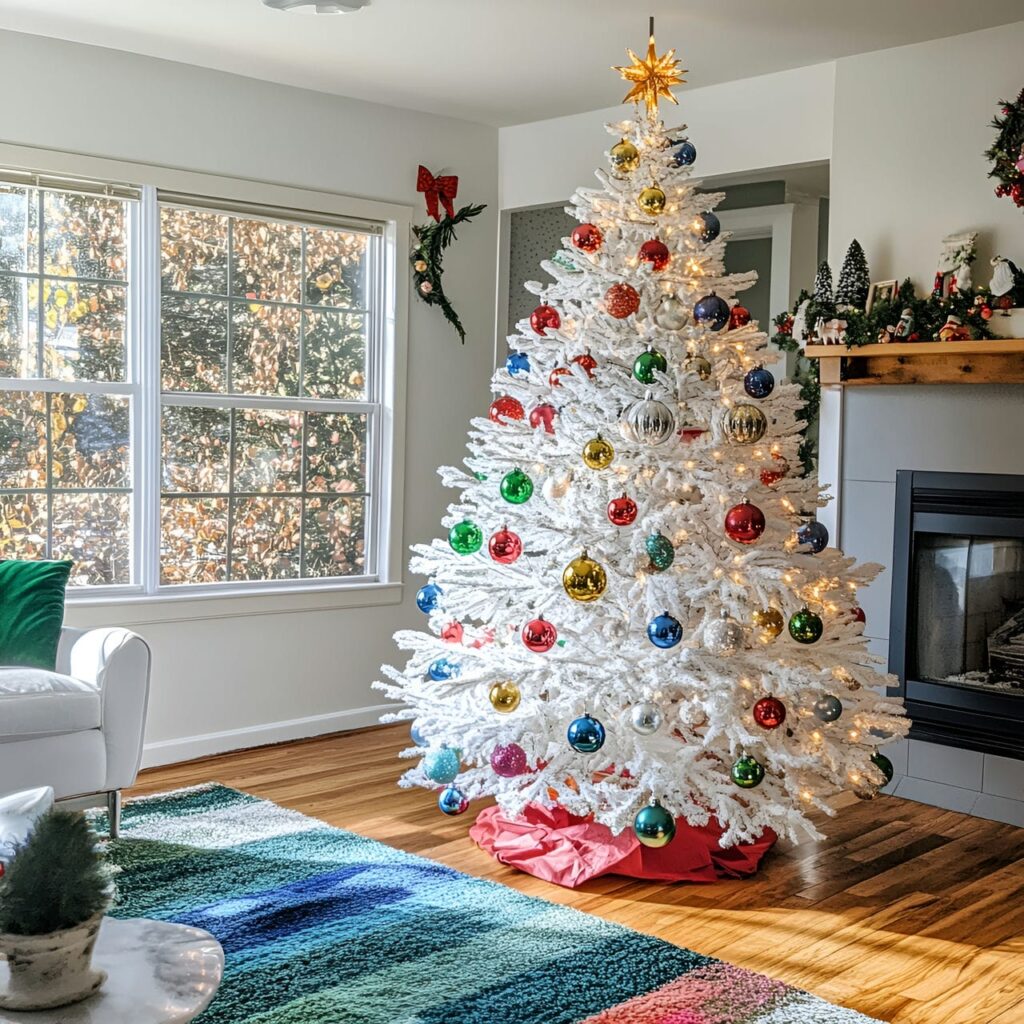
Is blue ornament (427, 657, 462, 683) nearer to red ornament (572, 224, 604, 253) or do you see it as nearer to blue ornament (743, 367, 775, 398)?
blue ornament (743, 367, 775, 398)

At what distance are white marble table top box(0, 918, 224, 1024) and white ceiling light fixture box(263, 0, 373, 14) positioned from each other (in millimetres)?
2750

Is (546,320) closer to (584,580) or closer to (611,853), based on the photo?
(584,580)

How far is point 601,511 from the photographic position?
11.4 ft

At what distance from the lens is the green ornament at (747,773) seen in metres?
3.25

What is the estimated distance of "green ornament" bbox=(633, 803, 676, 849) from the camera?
323cm

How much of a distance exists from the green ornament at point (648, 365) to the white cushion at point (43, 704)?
177 centimetres

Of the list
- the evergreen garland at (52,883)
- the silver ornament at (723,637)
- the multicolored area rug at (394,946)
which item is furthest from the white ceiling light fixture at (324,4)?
the evergreen garland at (52,883)

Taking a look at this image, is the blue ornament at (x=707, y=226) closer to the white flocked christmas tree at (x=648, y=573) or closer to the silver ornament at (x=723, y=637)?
the white flocked christmas tree at (x=648, y=573)

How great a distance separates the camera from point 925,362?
417 centimetres

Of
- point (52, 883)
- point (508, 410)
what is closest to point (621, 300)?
point (508, 410)

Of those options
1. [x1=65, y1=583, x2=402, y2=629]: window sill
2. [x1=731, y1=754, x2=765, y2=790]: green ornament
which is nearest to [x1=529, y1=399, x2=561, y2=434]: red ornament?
[x1=731, y1=754, x2=765, y2=790]: green ornament

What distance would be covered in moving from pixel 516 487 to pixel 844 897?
142 centimetres

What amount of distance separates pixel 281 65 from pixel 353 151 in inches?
22.9

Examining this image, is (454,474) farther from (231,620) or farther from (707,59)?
(707,59)
